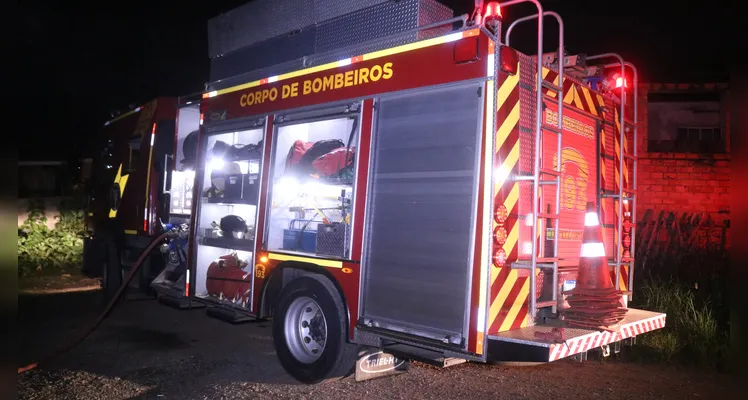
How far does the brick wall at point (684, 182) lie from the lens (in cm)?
987

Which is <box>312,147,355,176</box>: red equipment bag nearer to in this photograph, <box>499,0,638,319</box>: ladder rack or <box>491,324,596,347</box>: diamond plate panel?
<box>499,0,638,319</box>: ladder rack

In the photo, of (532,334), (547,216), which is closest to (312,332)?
(532,334)

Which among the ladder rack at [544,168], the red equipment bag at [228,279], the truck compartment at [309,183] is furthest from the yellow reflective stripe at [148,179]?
the ladder rack at [544,168]

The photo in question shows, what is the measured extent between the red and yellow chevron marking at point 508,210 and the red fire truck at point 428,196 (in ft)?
0.05

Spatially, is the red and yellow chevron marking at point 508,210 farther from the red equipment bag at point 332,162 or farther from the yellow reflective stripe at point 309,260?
the red equipment bag at point 332,162

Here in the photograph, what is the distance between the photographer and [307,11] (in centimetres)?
634

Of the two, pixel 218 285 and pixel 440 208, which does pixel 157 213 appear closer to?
pixel 218 285

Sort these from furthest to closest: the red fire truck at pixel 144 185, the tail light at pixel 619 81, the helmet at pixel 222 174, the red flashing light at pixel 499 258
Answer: the red fire truck at pixel 144 185 → the helmet at pixel 222 174 → the tail light at pixel 619 81 → the red flashing light at pixel 499 258

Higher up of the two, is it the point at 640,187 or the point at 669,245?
the point at 640,187

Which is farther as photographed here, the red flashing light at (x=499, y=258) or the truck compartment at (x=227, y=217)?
the truck compartment at (x=227, y=217)

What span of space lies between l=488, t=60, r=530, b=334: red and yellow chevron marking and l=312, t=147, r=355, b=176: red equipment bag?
1815 mm

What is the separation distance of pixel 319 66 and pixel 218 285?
2888 mm

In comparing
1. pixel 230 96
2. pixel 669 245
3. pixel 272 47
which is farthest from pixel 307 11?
pixel 669 245

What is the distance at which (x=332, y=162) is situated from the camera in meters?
5.84
